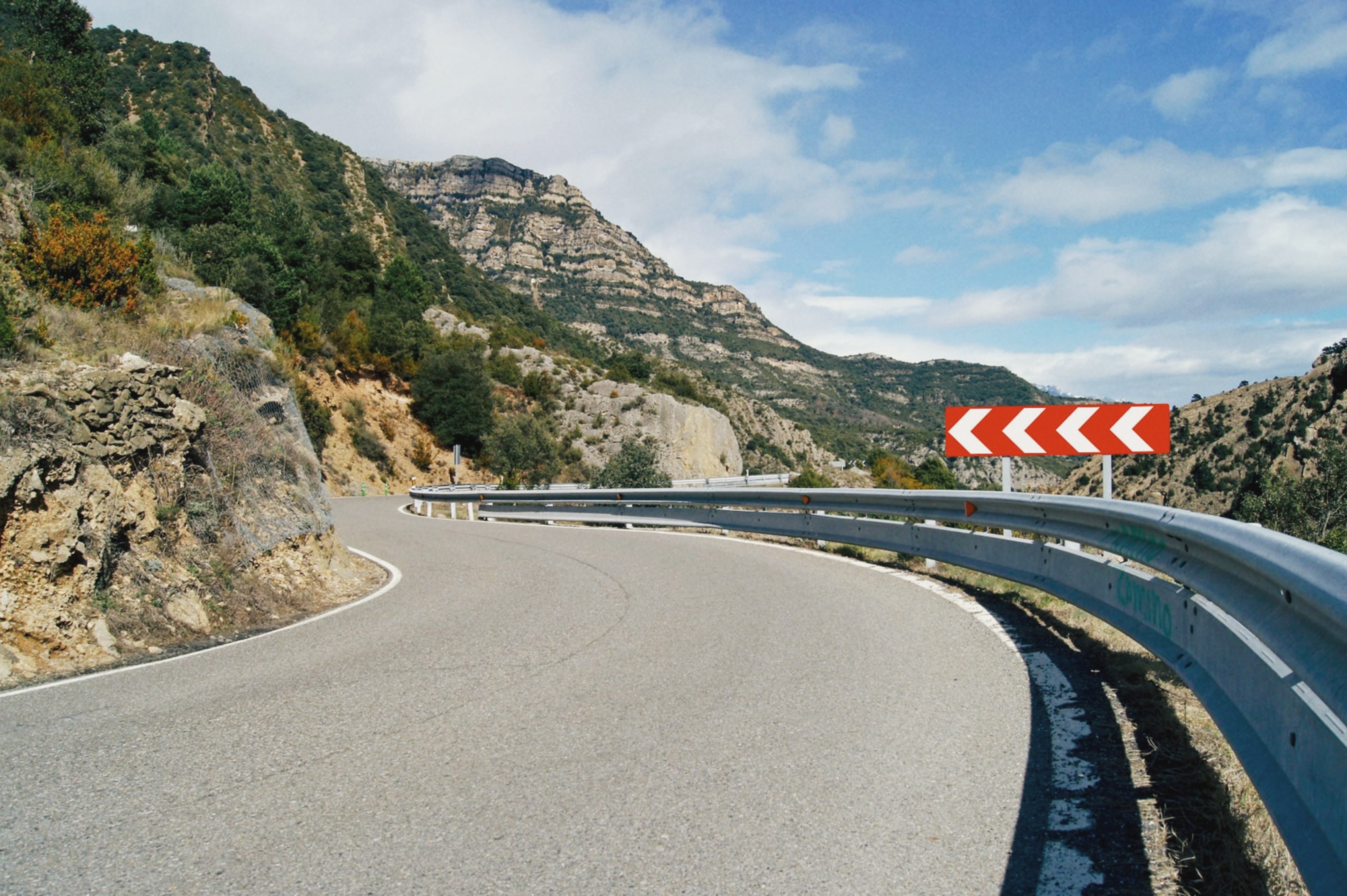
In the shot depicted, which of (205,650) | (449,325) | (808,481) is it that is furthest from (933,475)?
(205,650)

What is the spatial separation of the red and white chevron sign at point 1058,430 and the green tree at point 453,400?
1864 inches

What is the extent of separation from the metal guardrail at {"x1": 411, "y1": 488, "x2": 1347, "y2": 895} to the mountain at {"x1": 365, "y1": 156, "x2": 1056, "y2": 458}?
106920 mm

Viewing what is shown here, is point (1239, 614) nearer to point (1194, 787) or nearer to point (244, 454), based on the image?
point (1194, 787)

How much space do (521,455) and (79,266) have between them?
31.3 m

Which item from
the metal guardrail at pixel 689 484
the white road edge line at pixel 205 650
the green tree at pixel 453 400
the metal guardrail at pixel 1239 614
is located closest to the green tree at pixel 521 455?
the metal guardrail at pixel 689 484

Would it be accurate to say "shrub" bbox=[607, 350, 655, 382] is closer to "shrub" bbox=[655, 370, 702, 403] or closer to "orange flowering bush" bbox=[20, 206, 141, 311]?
"shrub" bbox=[655, 370, 702, 403]

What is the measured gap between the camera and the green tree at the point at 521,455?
4372 centimetres

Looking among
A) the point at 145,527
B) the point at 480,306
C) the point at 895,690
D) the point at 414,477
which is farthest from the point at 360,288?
the point at 895,690

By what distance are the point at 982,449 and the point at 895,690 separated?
5.83 metres

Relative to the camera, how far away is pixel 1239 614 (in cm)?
338

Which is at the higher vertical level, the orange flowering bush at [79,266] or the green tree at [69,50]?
the green tree at [69,50]

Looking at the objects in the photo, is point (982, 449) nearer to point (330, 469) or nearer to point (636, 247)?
point (330, 469)

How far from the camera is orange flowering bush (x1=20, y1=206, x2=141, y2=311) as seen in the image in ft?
40.2

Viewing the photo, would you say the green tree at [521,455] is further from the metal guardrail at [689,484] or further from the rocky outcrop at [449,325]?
the rocky outcrop at [449,325]
